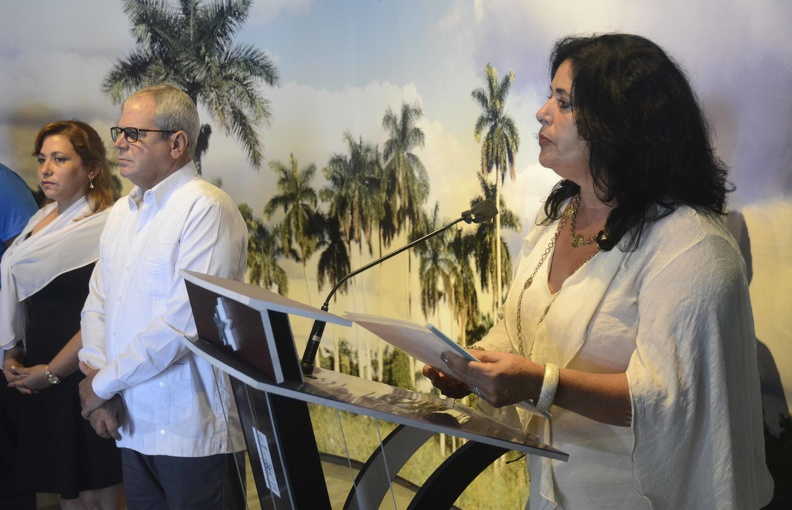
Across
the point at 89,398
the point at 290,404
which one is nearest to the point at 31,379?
the point at 89,398

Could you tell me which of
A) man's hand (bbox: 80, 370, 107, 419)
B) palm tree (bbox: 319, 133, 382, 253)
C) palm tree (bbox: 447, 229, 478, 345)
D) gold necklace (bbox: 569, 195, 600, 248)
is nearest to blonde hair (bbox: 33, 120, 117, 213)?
man's hand (bbox: 80, 370, 107, 419)

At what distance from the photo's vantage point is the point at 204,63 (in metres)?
4.75

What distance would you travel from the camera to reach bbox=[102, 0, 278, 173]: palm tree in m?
4.68

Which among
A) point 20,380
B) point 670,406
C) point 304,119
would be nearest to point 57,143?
point 20,380

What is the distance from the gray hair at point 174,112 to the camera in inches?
99.4

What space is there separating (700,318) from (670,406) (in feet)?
0.53

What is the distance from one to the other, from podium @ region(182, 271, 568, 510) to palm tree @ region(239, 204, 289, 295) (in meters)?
3.19

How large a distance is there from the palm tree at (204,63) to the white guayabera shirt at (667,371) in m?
3.36

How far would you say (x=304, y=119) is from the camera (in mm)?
4512

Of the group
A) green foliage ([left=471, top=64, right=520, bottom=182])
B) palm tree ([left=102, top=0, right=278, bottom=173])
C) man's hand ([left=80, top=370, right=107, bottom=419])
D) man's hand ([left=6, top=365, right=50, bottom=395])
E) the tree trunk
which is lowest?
man's hand ([left=6, top=365, right=50, bottom=395])

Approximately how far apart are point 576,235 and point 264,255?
Result: 3207mm

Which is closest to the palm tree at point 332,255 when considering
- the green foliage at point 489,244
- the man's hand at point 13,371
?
the green foliage at point 489,244

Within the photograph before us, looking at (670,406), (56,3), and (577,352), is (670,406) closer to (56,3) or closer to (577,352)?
(577,352)

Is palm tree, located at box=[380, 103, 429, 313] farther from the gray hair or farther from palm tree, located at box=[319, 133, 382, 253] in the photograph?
the gray hair
